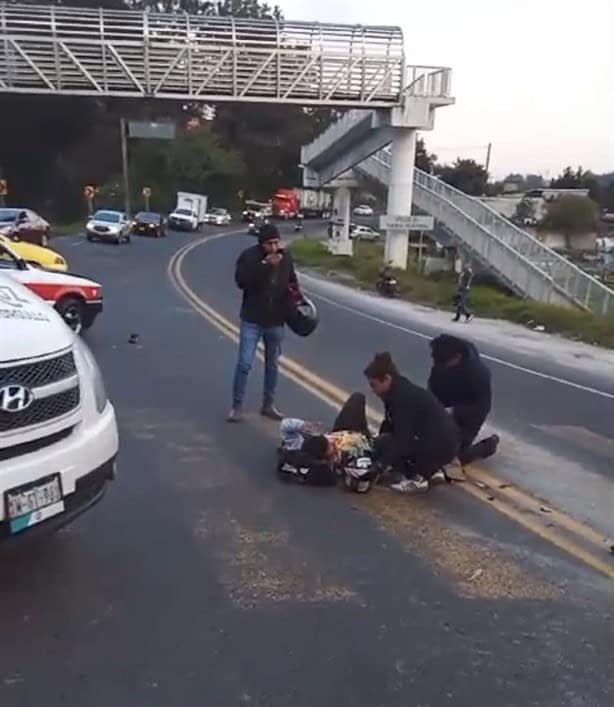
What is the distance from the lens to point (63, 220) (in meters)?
72.5

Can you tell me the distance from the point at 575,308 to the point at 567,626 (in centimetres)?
1952

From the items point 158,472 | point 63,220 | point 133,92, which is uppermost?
point 133,92

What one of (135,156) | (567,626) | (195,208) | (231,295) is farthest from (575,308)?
(135,156)

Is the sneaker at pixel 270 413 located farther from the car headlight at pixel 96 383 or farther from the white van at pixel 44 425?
the white van at pixel 44 425

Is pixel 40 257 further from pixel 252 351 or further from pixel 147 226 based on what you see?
pixel 147 226

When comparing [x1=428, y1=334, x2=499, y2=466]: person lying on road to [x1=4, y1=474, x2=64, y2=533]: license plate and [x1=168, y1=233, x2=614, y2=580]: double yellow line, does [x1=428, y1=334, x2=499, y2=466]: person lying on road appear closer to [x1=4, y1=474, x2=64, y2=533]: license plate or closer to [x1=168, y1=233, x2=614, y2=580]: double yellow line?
[x1=168, y1=233, x2=614, y2=580]: double yellow line

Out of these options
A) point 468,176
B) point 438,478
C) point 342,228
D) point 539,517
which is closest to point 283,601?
point 539,517

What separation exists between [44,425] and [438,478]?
10.8 ft

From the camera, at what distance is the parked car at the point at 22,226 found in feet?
93.6

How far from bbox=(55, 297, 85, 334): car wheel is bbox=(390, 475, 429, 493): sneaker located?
707cm

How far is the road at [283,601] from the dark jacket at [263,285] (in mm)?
1293

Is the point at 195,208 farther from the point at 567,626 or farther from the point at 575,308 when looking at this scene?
the point at 567,626

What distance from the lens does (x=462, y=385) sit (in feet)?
22.1

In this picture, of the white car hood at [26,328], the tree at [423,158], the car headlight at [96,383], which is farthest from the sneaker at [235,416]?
the tree at [423,158]
